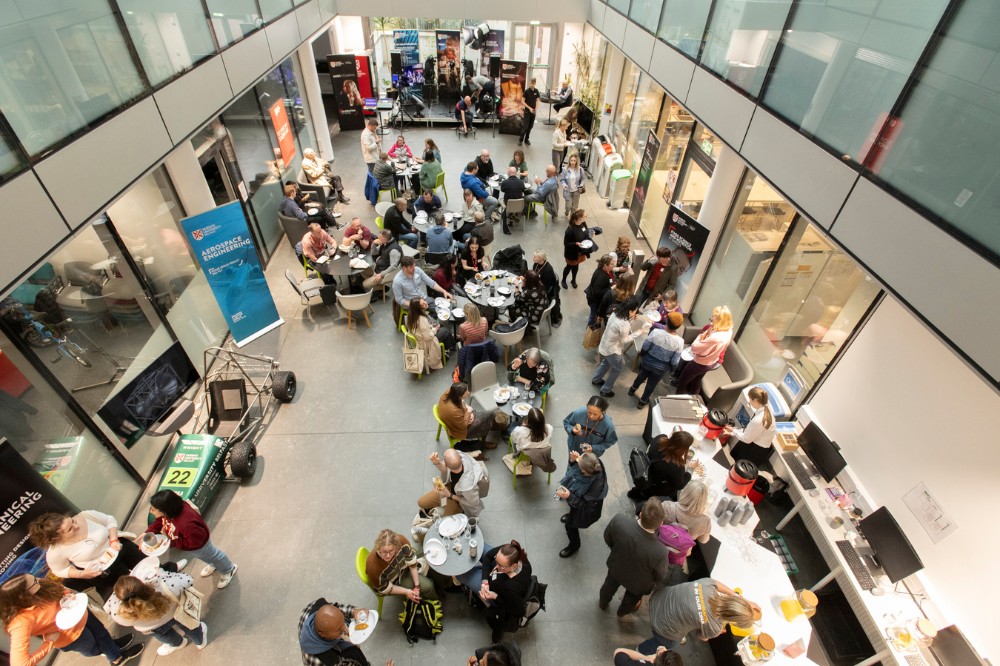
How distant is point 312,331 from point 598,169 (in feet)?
28.7

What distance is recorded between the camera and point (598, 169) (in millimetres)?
13039

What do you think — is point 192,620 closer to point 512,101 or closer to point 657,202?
point 657,202

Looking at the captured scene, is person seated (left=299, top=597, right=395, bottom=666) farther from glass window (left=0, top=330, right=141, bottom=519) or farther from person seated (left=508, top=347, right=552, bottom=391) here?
person seated (left=508, top=347, right=552, bottom=391)

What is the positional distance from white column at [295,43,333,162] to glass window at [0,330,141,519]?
9.39 m

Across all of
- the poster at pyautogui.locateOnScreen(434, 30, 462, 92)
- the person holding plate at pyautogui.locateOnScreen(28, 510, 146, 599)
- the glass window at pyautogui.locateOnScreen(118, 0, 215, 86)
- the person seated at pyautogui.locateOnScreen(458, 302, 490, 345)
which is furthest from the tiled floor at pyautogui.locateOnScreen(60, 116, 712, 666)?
the poster at pyautogui.locateOnScreen(434, 30, 462, 92)

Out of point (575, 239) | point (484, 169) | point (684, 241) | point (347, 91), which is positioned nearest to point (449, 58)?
point (347, 91)

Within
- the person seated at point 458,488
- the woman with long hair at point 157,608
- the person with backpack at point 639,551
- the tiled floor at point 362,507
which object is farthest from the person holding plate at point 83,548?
the person with backpack at point 639,551

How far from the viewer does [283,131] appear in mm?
10820

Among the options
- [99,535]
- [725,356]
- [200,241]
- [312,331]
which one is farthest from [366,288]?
[725,356]

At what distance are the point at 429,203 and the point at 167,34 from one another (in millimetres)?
4983

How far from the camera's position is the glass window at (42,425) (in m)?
4.41

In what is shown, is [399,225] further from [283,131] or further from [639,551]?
[639,551]

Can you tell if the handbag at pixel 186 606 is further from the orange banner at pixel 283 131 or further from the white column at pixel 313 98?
the white column at pixel 313 98

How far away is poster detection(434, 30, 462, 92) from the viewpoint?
17.0m
